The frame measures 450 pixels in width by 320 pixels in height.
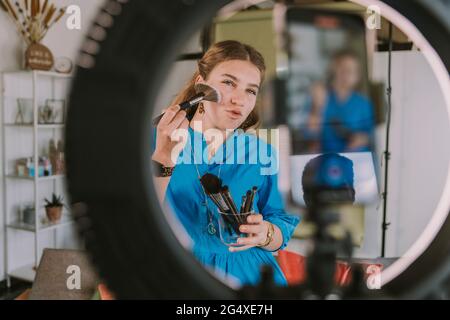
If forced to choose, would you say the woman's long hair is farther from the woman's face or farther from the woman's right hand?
the woman's right hand

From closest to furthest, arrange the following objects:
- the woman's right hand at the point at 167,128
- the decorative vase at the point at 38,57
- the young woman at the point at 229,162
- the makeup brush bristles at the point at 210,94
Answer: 1. the woman's right hand at the point at 167,128
2. the makeup brush bristles at the point at 210,94
3. the young woman at the point at 229,162
4. the decorative vase at the point at 38,57

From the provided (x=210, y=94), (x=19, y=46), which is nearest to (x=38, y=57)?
(x=19, y=46)

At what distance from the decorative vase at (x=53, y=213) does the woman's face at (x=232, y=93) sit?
77.2 inches

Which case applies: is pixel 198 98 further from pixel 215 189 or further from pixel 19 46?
pixel 19 46

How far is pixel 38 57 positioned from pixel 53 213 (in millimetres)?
890

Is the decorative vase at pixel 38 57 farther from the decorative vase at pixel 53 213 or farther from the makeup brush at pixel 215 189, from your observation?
the makeup brush at pixel 215 189

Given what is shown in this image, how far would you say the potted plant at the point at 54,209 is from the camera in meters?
2.48

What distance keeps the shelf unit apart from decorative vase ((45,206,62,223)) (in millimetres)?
28

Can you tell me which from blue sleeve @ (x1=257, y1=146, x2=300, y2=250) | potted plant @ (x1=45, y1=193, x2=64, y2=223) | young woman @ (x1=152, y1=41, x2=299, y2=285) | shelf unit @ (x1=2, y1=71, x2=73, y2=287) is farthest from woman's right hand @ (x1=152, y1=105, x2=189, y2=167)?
potted plant @ (x1=45, y1=193, x2=64, y2=223)

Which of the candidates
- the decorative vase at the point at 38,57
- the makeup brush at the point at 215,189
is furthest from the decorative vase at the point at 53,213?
the makeup brush at the point at 215,189

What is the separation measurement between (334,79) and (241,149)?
2.07 feet

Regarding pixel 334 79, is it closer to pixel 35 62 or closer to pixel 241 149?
pixel 241 149

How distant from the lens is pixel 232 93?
2.60ft

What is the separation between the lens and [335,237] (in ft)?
0.77
